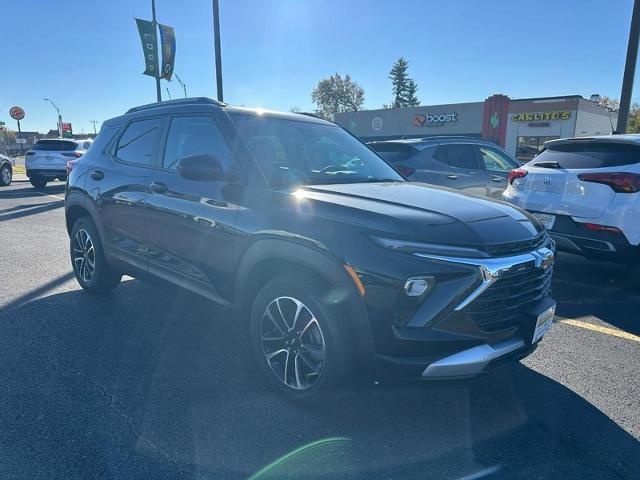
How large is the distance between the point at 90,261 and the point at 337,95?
86627mm

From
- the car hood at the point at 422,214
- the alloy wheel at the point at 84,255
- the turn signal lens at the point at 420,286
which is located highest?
the car hood at the point at 422,214

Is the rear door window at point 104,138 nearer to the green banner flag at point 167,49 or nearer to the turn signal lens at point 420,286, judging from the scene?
the turn signal lens at point 420,286

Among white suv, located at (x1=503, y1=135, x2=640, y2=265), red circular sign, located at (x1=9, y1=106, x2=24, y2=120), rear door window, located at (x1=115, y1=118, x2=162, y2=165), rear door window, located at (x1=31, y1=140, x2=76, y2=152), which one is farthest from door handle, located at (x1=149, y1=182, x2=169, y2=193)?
red circular sign, located at (x1=9, y1=106, x2=24, y2=120)

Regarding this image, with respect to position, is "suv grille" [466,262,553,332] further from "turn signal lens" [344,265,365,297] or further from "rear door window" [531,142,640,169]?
"rear door window" [531,142,640,169]

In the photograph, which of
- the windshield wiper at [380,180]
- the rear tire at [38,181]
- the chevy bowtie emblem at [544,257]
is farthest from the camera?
the rear tire at [38,181]

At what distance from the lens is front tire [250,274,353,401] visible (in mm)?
2527

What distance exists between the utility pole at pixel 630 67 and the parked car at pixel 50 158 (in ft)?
51.4

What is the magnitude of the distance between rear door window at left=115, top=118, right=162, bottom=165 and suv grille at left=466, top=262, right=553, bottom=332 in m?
2.86

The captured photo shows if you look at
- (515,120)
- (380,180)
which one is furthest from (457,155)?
(515,120)

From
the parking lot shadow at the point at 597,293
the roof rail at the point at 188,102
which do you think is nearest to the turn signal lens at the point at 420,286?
the roof rail at the point at 188,102

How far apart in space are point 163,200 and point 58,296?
212 cm

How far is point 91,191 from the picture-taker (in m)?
4.63

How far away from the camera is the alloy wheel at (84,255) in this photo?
15.7ft

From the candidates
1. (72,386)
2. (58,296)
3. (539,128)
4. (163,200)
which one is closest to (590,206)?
(163,200)
